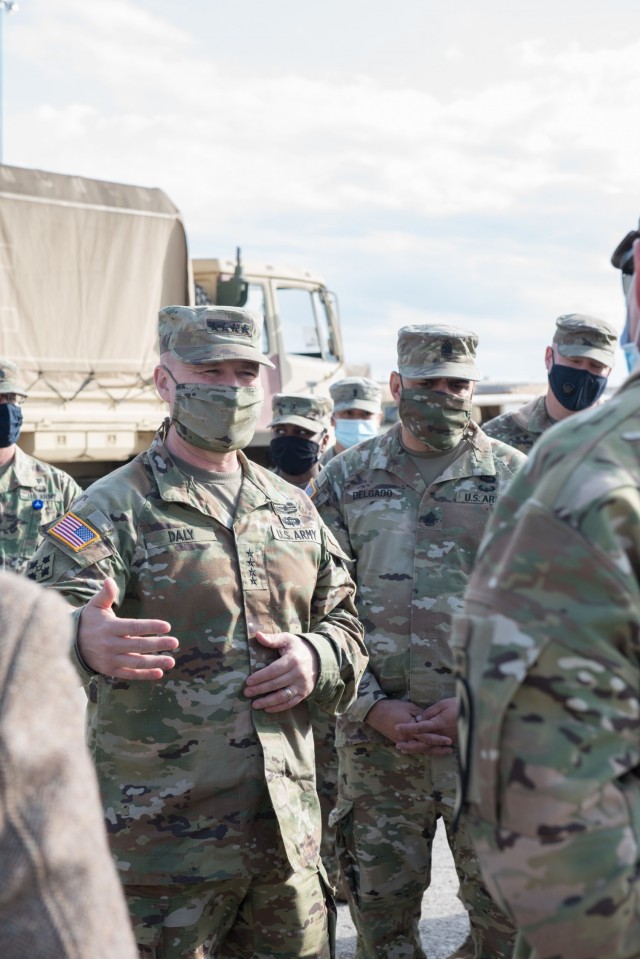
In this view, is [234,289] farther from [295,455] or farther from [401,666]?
[401,666]

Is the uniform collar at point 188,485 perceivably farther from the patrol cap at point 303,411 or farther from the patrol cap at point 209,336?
the patrol cap at point 303,411

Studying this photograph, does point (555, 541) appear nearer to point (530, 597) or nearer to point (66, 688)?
point (530, 597)

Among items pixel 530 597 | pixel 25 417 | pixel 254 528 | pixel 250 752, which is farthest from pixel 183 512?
pixel 25 417

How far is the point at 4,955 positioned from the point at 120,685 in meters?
1.75

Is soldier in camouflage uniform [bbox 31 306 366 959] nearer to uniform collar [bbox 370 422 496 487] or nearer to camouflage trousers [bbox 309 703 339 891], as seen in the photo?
uniform collar [bbox 370 422 496 487]

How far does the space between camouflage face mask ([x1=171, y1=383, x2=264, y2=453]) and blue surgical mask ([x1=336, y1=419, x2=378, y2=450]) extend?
449cm

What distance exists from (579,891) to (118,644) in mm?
1410

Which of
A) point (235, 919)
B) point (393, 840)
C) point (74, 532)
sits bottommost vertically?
point (393, 840)

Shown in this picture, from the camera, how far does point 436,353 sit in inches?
148

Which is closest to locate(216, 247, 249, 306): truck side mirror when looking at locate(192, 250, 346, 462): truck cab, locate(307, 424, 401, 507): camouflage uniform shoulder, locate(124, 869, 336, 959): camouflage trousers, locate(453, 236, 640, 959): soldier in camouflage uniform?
locate(192, 250, 346, 462): truck cab

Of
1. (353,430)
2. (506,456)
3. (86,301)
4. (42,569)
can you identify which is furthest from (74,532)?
(86,301)

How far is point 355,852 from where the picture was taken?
3631mm

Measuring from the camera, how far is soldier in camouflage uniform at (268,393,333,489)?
603cm

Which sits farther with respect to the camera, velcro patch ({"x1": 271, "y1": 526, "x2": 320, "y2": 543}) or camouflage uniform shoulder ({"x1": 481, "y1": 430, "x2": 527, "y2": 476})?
camouflage uniform shoulder ({"x1": 481, "y1": 430, "x2": 527, "y2": 476})
